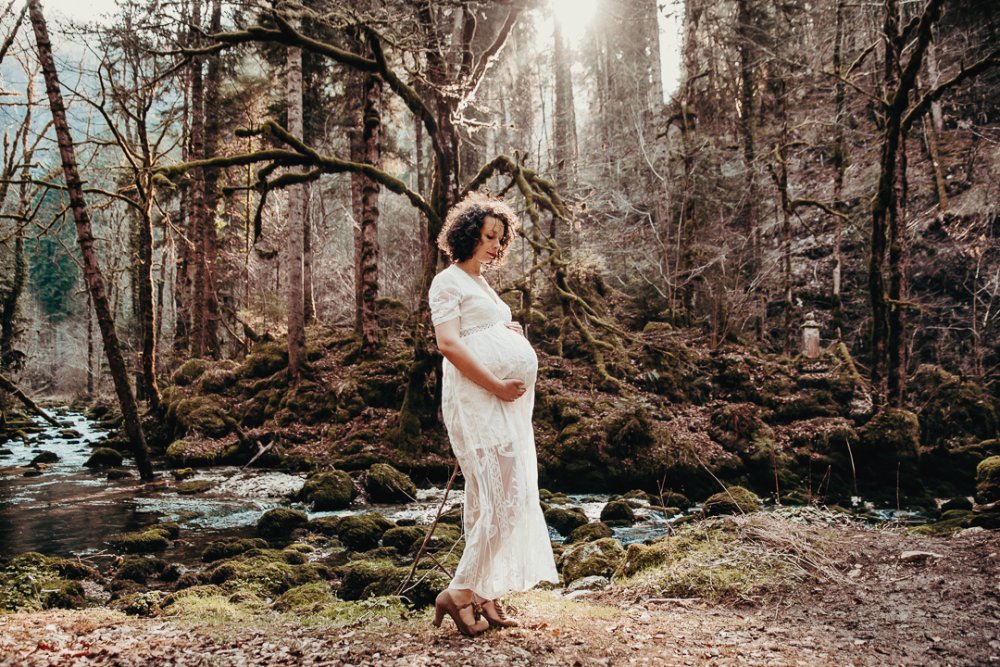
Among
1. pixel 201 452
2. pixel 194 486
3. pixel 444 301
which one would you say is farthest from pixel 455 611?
pixel 201 452

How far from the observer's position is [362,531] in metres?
7.69

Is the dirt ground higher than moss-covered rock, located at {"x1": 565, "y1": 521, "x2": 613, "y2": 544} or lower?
higher

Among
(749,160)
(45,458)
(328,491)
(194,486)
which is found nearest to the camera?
(328,491)

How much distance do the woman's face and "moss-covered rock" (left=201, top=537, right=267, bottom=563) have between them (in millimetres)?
5106

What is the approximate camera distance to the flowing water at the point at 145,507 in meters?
7.72

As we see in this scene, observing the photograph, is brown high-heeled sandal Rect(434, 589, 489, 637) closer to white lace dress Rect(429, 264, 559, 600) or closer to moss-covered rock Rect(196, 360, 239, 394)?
white lace dress Rect(429, 264, 559, 600)

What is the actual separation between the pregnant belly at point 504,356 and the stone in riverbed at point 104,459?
40.8 ft

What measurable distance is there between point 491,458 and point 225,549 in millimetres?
4993

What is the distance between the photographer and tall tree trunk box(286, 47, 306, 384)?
48.9 ft

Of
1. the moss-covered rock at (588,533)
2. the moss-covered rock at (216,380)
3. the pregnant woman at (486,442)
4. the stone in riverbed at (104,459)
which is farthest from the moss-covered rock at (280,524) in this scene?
the moss-covered rock at (216,380)

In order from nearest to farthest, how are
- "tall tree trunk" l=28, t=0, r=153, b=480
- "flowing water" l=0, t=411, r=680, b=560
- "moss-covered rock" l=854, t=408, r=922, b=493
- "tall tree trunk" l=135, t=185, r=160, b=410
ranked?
"flowing water" l=0, t=411, r=680, b=560
"tall tree trunk" l=28, t=0, r=153, b=480
"moss-covered rock" l=854, t=408, r=922, b=493
"tall tree trunk" l=135, t=185, r=160, b=410

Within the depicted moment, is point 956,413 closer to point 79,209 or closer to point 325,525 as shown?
point 325,525
